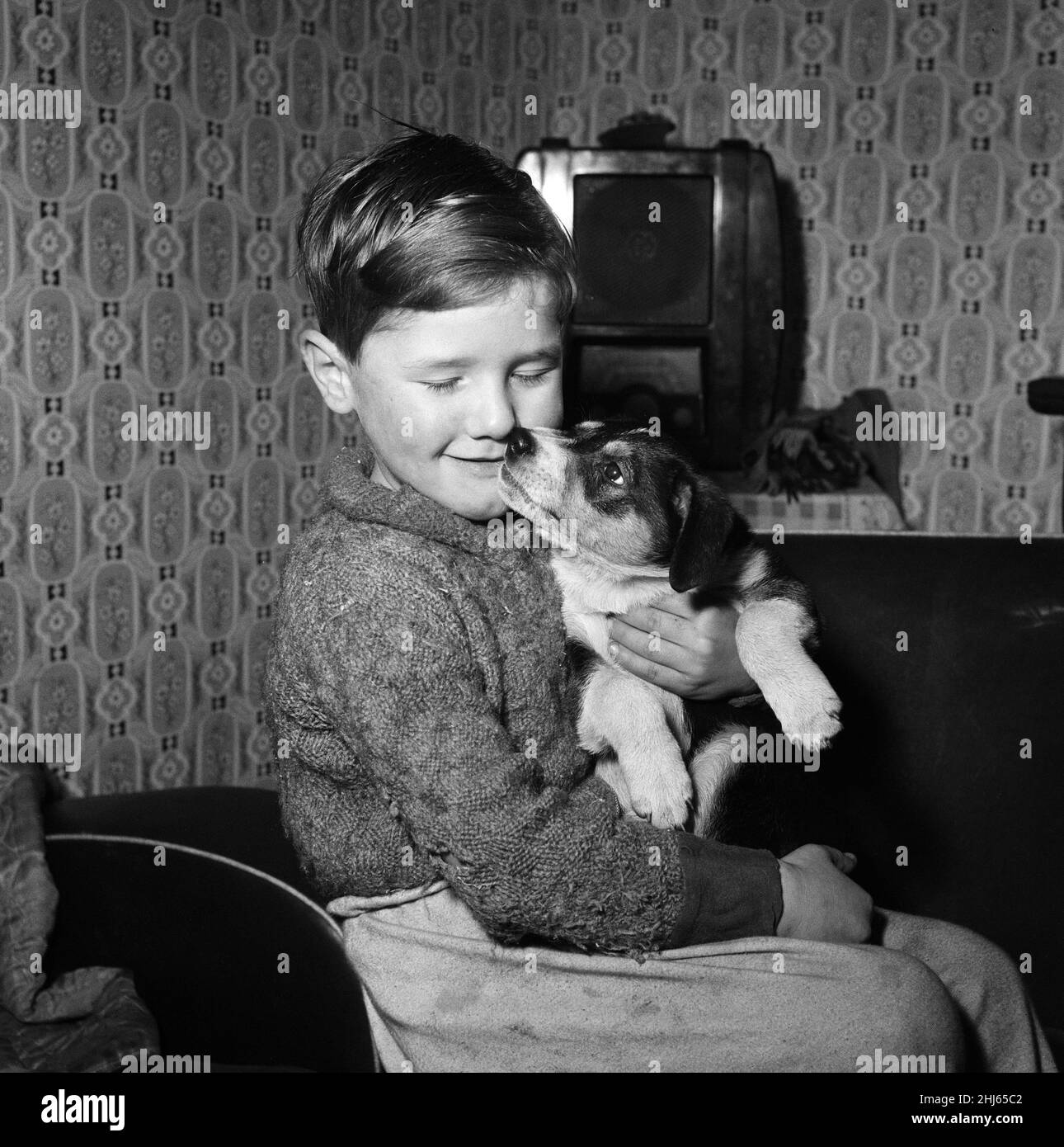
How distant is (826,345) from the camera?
14.4ft

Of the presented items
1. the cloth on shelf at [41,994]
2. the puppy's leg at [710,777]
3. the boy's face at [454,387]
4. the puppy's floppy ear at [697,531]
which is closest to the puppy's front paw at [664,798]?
the puppy's leg at [710,777]

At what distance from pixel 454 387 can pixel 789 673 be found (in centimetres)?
58

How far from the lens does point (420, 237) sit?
136cm

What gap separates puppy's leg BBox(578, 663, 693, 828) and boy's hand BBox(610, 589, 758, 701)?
0.17ft

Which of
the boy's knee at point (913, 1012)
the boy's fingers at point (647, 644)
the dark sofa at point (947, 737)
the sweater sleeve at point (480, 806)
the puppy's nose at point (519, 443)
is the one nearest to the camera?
the sweater sleeve at point (480, 806)

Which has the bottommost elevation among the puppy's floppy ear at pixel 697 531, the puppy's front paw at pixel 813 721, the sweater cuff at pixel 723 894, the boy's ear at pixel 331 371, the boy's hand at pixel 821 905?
the boy's hand at pixel 821 905

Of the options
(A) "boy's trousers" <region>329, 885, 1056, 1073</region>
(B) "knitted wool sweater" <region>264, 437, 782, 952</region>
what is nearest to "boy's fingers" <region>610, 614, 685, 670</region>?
(B) "knitted wool sweater" <region>264, 437, 782, 952</region>

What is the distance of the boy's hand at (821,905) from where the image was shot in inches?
55.1

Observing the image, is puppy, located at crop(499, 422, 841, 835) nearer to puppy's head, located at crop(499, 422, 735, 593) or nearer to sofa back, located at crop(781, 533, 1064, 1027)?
puppy's head, located at crop(499, 422, 735, 593)

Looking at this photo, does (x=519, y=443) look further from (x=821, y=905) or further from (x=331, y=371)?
(x=821, y=905)

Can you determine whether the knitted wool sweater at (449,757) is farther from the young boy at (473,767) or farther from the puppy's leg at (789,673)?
the puppy's leg at (789,673)

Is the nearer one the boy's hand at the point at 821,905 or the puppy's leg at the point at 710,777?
the boy's hand at the point at 821,905

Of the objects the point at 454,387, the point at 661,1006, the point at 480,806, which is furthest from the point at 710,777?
the point at 454,387
